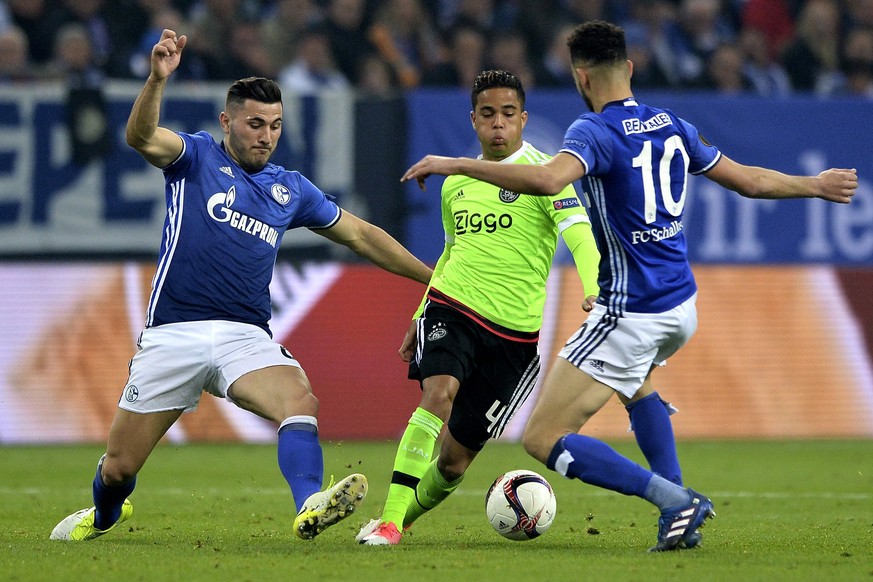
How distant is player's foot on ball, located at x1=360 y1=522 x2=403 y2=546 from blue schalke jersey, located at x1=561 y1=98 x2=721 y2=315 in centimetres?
149

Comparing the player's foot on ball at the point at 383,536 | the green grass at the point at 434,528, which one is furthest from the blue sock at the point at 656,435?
the player's foot on ball at the point at 383,536

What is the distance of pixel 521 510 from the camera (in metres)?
6.82

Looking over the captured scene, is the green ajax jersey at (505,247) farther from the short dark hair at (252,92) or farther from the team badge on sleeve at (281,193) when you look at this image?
the short dark hair at (252,92)

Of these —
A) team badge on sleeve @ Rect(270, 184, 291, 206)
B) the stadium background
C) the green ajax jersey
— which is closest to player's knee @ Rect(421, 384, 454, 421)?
the green ajax jersey

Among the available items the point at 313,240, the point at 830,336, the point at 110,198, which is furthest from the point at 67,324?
the point at 830,336

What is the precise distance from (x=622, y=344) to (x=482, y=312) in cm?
101

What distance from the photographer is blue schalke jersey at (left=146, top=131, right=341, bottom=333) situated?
6598mm

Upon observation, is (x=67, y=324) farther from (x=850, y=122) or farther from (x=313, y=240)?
(x=850, y=122)

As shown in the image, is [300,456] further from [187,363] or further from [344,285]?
[344,285]

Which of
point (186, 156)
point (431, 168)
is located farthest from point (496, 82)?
point (186, 156)

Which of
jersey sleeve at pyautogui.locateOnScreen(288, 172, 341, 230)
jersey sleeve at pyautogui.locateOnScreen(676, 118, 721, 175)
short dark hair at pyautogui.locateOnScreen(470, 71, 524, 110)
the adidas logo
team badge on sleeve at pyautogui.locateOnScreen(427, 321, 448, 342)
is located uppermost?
short dark hair at pyautogui.locateOnScreen(470, 71, 524, 110)

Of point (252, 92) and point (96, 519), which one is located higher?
point (252, 92)

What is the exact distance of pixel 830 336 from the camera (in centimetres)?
1386

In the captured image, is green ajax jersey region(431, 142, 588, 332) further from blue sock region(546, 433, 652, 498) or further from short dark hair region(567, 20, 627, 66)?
blue sock region(546, 433, 652, 498)
